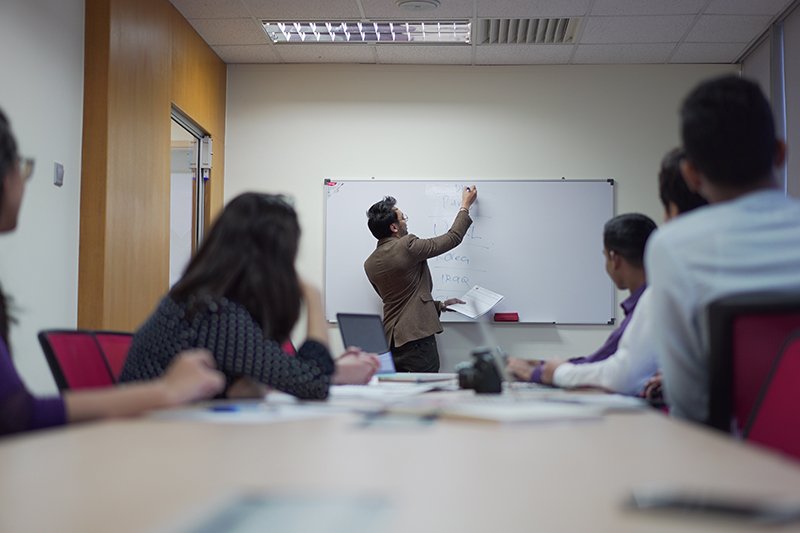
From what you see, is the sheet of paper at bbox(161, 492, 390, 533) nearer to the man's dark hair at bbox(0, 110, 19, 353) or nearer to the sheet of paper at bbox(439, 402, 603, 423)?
the sheet of paper at bbox(439, 402, 603, 423)

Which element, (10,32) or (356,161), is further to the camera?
(356,161)

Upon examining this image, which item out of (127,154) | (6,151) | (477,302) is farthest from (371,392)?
(477,302)

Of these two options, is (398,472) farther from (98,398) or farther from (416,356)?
(416,356)

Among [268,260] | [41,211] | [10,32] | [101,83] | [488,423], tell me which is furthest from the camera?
[101,83]

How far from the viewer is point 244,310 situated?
170 cm

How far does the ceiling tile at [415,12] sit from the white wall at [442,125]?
2.68ft

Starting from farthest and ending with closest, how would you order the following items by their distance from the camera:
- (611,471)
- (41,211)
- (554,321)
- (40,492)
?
(554,321) < (41,211) < (611,471) < (40,492)

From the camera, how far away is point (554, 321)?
17.7ft

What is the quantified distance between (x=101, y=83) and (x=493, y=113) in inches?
108

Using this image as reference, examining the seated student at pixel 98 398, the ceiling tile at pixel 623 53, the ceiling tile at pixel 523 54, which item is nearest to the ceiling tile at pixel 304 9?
the ceiling tile at pixel 523 54

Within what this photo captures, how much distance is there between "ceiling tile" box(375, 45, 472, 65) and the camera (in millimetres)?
5250

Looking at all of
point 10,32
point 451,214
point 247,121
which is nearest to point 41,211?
point 10,32

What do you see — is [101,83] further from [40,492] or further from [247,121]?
[40,492]

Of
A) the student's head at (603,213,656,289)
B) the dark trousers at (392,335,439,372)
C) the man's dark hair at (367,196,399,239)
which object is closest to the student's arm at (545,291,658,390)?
the student's head at (603,213,656,289)
